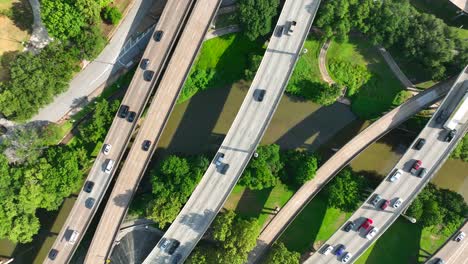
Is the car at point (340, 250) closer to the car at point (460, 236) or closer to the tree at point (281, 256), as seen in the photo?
the tree at point (281, 256)

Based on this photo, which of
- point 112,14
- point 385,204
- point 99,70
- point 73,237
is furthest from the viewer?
point 99,70

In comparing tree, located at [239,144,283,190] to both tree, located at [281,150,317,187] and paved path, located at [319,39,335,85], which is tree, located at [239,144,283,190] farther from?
paved path, located at [319,39,335,85]

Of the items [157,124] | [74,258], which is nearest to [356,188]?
[157,124]

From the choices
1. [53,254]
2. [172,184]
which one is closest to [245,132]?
[172,184]

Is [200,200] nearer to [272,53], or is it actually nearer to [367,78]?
[272,53]

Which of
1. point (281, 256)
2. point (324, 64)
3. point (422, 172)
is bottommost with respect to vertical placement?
point (281, 256)

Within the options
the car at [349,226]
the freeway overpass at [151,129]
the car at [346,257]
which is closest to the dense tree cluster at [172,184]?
the freeway overpass at [151,129]

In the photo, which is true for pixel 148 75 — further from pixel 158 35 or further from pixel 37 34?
pixel 37 34
